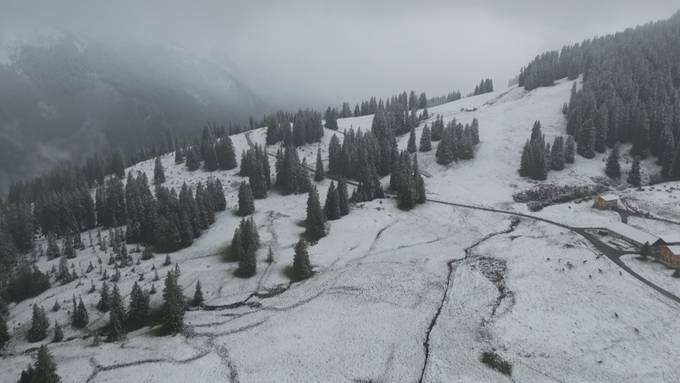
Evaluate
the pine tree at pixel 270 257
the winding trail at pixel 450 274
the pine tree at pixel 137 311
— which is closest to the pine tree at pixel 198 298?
the pine tree at pixel 137 311

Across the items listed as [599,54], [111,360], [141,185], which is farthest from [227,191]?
[599,54]

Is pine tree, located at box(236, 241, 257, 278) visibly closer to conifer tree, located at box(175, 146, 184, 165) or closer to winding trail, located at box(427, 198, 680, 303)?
winding trail, located at box(427, 198, 680, 303)

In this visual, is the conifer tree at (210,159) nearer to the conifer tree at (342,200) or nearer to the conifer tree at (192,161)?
the conifer tree at (192,161)

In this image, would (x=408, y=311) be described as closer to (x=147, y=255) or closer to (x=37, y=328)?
(x=37, y=328)

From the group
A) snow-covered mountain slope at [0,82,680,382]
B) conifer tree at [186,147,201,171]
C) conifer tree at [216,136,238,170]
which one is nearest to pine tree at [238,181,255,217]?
snow-covered mountain slope at [0,82,680,382]

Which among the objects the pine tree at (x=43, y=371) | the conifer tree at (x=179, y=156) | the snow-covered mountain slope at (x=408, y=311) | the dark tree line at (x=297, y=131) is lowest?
the snow-covered mountain slope at (x=408, y=311)

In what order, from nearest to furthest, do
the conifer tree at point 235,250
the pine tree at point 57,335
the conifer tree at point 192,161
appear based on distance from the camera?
the pine tree at point 57,335 < the conifer tree at point 235,250 < the conifer tree at point 192,161

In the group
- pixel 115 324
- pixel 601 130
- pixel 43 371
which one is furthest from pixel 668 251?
pixel 43 371
